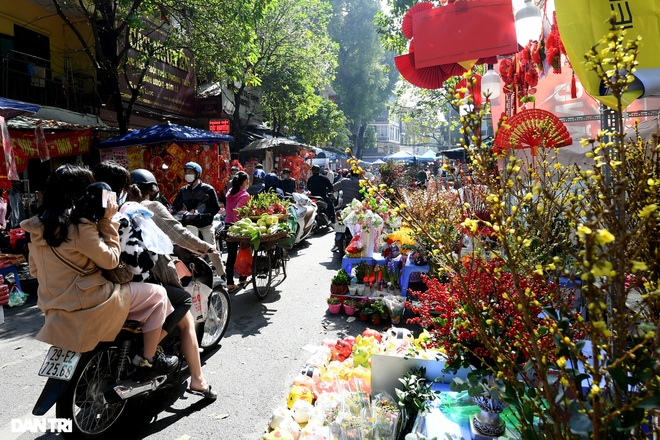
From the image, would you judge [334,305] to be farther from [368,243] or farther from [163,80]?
[163,80]

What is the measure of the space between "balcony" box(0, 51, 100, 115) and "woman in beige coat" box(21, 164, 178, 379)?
9.03 metres

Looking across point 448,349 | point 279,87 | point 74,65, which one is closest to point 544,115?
point 448,349

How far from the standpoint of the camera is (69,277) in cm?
281

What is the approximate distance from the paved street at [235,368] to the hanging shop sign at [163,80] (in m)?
8.89

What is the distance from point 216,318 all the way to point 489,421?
3404mm

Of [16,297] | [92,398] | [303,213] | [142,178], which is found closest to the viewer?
[92,398]

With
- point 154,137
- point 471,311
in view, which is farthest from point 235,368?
point 154,137

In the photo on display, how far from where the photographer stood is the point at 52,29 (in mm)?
11766

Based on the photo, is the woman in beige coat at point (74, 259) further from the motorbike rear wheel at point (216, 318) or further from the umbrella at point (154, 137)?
the umbrella at point (154, 137)

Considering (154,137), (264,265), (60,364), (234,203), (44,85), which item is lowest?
(60,364)

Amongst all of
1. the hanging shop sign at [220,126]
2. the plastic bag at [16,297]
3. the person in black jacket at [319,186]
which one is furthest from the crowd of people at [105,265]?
the hanging shop sign at [220,126]

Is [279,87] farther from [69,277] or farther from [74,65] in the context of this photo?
[69,277]

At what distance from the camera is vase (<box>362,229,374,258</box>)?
6711 millimetres

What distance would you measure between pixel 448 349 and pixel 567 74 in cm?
530
